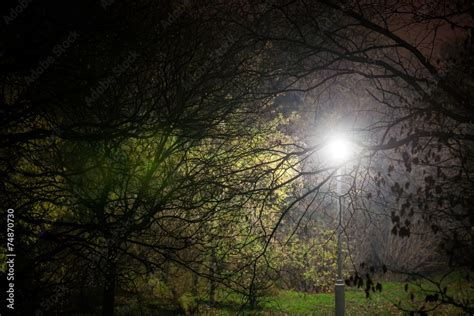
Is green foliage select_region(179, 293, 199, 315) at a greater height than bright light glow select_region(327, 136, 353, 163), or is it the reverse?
bright light glow select_region(327, 136, 353, 163)

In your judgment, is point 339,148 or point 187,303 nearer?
point 339,148

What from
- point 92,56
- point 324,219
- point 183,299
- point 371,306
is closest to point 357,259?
point 324,219

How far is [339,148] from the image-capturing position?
673cm

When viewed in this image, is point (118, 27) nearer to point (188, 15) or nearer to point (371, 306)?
point (188, 15)

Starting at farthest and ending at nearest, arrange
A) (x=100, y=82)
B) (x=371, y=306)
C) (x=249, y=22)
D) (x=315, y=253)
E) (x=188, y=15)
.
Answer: (x=315, y=253), (x=371, y=306), (x=188, y=15), (x=249, y=22), (x=100, y=82)

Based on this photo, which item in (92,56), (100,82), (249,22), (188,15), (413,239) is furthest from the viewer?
(413,239)

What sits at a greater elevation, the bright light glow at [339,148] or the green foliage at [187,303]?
the bright light glow at [339,148]

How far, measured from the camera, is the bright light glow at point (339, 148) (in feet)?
18.9

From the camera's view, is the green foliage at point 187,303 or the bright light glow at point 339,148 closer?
the bright light glow at point 339,148

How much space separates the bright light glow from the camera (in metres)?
5.77

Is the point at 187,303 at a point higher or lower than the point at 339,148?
lower

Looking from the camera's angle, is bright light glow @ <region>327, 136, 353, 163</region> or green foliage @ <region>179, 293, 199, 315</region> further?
green foliage @ <region>179, 293, 199, 315</region>

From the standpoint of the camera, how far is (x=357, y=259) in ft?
73.7

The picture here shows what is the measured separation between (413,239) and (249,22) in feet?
61.9
